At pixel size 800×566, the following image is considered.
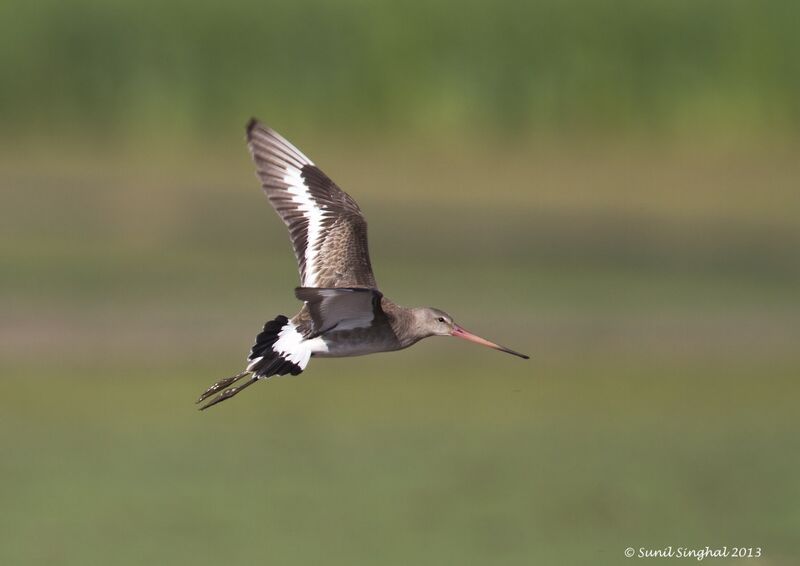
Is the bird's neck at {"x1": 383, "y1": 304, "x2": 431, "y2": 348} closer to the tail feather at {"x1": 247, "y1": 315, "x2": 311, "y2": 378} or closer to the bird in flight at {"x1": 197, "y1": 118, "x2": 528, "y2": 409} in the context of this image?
the bird in flight at {"x1": 197, "y1": 118, "x2": 528, "y2": 409}

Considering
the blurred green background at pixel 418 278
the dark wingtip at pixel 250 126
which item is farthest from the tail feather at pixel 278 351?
the blurred green background at pixel 418 278

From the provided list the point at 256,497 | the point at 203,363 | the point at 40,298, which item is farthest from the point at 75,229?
the point at 256,497

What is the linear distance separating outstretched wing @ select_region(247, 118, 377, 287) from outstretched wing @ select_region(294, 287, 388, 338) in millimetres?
569

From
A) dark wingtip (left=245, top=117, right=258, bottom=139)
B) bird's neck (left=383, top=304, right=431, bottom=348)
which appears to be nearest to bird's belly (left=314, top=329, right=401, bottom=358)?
bird's neck (left=383, top=304, right=431, bottom=348)

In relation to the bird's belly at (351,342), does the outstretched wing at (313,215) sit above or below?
above

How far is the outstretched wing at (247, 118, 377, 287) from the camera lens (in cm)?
871

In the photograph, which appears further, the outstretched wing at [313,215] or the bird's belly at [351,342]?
the outstretched wing at [313,215]

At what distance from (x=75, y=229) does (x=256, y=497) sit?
21.8ft

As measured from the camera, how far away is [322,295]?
24.5 ft

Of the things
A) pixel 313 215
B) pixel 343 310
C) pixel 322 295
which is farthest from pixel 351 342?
pixel 313 215

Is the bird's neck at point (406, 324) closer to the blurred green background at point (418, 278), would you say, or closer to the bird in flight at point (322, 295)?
the bird in flight at point (322, 295)

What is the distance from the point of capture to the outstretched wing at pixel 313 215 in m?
8.71

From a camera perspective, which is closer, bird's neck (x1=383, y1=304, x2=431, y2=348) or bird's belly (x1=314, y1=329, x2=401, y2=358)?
bird's belly (x1=314, y1=329, x2=401, y2=358)

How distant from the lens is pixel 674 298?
17203 millimetres
